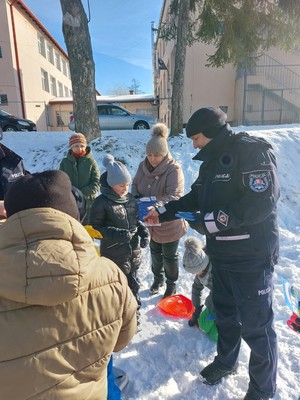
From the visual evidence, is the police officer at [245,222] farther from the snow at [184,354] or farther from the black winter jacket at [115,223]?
the black winter jacket at [115,223]

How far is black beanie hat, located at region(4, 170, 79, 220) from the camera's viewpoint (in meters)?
1.15

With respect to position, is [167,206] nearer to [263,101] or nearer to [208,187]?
[208,187]

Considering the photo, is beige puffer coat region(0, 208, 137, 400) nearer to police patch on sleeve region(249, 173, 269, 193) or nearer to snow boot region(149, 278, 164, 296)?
police patch on sleeve region(249, 173, 269, 193)

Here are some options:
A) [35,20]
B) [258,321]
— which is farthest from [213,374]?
[35,20]

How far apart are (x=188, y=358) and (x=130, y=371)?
0.49 meters

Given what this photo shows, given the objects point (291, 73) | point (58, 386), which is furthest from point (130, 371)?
point (291, 73)

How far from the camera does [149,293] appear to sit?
369 cm

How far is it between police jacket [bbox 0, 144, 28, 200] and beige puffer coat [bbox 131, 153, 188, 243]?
1.36 meters

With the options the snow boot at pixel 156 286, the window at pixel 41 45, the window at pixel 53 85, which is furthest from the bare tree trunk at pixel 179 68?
the window at pixel 53 85

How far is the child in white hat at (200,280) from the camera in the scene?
2.71 meters

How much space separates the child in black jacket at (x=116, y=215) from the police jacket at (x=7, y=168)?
2.24 ft

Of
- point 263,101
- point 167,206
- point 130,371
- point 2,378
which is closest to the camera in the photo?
point 2,378

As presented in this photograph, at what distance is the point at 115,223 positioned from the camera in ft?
9.18

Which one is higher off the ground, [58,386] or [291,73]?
[291,73]
